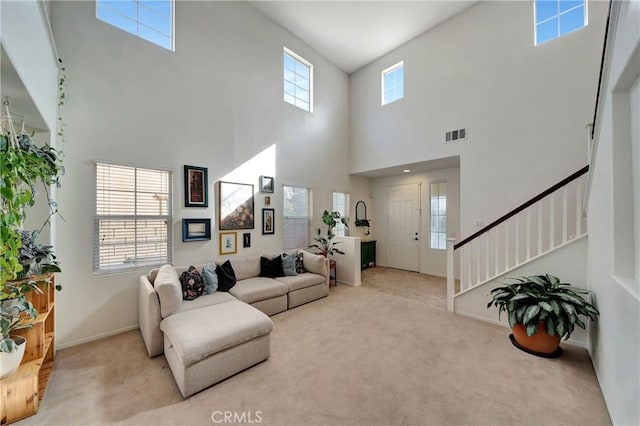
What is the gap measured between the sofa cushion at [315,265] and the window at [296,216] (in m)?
0.68

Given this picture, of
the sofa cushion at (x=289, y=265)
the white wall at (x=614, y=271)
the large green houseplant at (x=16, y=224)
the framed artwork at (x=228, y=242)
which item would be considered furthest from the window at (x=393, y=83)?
the large green houseplant at (x=16, y=224)

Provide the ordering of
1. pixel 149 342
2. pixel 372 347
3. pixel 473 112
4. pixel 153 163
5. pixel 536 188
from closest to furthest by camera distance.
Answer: pixel 149 342 → pixel 372 347 → pixel 153 163 → pixel 536 188 → pixel 473 112

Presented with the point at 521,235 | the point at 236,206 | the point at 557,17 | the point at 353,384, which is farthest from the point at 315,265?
the point at 557,17

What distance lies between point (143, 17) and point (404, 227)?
20.4ft

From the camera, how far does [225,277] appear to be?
11.0 ft

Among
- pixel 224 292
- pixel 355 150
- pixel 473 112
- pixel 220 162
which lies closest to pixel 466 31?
pixel 473 112

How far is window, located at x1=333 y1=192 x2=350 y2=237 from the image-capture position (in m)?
5.96

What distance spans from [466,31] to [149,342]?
21.6 feet

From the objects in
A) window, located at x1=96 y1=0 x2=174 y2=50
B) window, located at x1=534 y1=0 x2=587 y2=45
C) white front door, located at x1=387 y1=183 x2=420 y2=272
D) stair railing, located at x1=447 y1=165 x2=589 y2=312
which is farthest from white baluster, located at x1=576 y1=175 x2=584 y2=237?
window, located at x1=96 y1=0 x2=174 y2=50

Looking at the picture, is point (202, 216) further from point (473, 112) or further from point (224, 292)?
point (473, 112)

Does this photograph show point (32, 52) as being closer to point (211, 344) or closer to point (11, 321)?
point (11, 321)

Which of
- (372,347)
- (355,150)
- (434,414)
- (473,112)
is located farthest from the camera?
(355,150)

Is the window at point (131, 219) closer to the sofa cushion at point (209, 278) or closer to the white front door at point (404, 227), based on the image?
the sofa cushion at point (209, 278)

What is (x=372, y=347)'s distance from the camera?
8.46ft
